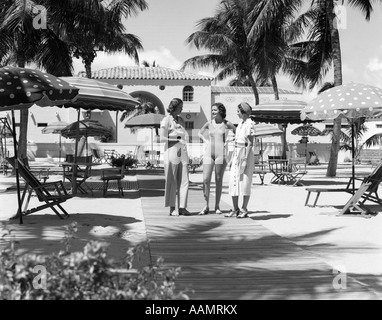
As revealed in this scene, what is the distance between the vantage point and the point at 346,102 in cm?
892

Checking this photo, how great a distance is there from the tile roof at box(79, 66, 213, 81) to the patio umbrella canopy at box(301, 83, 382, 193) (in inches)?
1306

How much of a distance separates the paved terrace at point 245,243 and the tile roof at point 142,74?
105 ft

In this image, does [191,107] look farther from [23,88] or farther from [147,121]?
[23,88]

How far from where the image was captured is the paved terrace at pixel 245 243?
4.42 metres

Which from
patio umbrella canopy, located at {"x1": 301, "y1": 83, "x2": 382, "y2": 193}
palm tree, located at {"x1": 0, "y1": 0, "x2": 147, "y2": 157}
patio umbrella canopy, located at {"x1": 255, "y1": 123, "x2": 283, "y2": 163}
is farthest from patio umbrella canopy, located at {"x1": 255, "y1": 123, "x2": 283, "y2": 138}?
patio umbrella canopy, located at {"x1": 301, "y1": 83, "x2": 382, "y2": 193}

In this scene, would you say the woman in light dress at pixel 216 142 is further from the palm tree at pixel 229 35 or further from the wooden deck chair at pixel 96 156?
the palm tree at pixel 229 35

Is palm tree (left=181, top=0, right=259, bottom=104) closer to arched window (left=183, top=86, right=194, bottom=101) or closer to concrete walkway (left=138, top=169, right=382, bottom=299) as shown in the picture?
arched window (left=183, top=86, right=194, bottom=101)

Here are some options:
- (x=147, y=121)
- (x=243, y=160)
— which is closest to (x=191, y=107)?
(x=147, y=121)

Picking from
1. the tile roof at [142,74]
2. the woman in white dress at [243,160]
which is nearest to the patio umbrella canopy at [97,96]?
the woman in white dress at [243,160]

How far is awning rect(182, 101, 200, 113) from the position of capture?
138 feet

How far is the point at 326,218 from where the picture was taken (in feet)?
27.9

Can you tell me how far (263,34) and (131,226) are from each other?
57.3 ft
